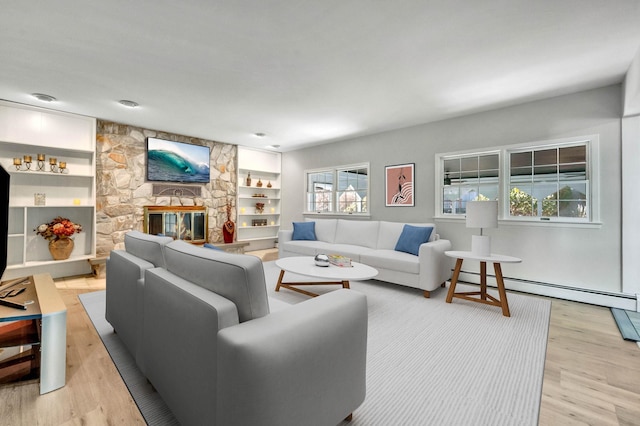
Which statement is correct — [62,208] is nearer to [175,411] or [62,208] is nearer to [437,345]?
[175,411]

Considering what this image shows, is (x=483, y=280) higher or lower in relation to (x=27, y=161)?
lower

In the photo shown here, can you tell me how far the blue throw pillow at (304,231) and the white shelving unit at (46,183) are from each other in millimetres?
3191

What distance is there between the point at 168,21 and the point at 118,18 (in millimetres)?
348

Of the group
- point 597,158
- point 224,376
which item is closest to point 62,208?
point 224,376

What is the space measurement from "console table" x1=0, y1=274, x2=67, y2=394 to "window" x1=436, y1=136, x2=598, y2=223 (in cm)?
455

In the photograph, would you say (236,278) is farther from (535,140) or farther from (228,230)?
(228,230)

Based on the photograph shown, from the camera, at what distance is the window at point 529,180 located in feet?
11.5

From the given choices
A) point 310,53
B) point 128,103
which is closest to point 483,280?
point 310,53

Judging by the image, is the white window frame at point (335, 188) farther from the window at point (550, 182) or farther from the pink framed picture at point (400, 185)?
the window at point (550, 182)

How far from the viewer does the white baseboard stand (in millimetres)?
3129

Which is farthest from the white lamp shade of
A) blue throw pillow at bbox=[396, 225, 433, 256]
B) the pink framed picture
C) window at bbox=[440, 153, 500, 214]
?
the pink framed picture

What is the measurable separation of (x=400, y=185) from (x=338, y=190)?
1.48 meters

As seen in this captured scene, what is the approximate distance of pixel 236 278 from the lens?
3.97ft

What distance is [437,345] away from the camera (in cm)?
227
